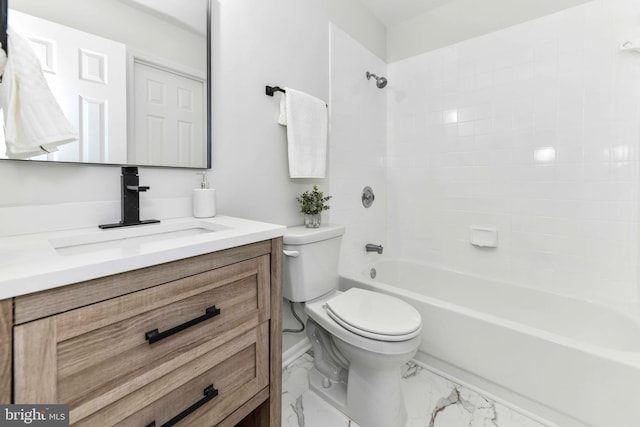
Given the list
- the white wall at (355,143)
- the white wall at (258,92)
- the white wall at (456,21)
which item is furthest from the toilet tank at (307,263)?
the white wall at (456,21)

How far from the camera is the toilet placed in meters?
1.16

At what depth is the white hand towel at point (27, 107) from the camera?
2.46ft

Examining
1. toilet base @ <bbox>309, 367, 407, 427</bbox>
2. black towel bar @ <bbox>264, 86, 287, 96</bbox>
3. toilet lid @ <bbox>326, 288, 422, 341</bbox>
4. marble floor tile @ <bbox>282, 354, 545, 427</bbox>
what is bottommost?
marble floor tile @ <bbox>282, 354, 545, 427</bbox>

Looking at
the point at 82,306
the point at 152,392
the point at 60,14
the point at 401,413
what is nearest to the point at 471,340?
the point at 401,413

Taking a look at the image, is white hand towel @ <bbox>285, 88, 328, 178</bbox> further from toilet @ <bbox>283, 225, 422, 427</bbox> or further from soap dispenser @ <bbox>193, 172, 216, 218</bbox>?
soap dispenser @ <bbox>193, 172, 216, 218</bbox>

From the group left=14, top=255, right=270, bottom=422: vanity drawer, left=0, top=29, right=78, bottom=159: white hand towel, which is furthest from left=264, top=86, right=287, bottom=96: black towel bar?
left=14, top=255, right=270, bottom=422: vanity drawer

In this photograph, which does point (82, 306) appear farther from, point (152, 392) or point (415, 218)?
point (415, 218)

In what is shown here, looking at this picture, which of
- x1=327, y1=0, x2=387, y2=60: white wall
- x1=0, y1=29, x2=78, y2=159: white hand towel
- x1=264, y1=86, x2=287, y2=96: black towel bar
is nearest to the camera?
x1=0, y1=29, x2=78, y2=159: white hand towel

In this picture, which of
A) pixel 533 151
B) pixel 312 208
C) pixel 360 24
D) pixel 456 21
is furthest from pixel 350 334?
pixel 456 21

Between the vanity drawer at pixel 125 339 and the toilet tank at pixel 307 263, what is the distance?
19.5 inches

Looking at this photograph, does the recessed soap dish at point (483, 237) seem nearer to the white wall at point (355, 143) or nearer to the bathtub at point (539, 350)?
the bathtub at point (539, 350)

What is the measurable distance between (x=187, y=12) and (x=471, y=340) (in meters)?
2.00

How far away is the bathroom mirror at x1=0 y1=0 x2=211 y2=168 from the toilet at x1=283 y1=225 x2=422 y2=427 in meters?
0.68

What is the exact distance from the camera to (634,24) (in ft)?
5.07
